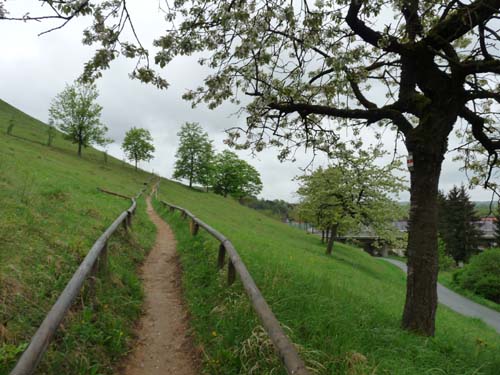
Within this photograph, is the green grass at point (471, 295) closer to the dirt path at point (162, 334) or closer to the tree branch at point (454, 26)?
the tree branch at point (454, 26)

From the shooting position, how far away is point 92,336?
3705mm

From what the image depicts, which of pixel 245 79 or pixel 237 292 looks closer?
pixel 237 292

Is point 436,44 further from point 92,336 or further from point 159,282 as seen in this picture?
point 159,282

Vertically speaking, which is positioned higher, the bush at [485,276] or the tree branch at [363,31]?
the tree branch at [363,31]

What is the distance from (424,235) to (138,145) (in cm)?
6116

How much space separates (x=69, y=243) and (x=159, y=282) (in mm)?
2086

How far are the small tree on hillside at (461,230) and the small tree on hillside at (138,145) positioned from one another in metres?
57.9

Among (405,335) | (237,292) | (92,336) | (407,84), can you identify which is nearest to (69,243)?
(92,336)

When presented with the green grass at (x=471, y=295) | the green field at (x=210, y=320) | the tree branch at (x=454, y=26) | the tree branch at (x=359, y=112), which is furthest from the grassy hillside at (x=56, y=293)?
the green grass at (x=471, y=295)

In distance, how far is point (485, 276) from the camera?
27.9 meters

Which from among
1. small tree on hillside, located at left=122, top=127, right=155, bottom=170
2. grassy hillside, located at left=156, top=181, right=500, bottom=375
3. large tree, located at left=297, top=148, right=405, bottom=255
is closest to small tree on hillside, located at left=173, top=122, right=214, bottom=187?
small tree on hillside, located at left=122, top=127, right=155, bottom=170

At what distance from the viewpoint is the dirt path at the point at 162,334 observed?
12.8 ft

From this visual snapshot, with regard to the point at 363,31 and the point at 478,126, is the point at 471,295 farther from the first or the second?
the point at 363,31

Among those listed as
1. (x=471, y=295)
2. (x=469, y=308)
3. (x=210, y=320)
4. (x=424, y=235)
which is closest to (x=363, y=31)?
(x=424, y=235)
